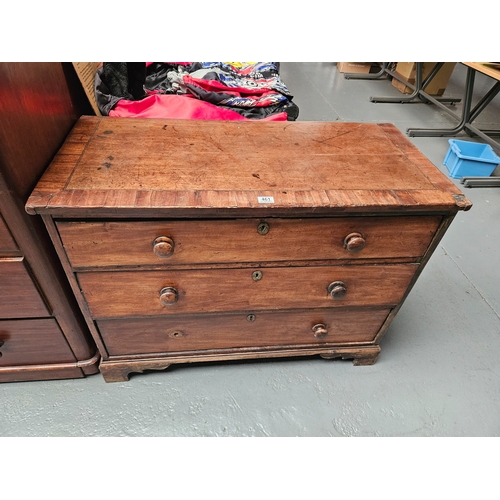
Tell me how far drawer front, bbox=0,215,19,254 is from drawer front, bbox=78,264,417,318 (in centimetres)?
20

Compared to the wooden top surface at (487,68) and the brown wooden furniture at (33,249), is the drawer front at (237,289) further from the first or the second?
the wooden top surface at (487,68)

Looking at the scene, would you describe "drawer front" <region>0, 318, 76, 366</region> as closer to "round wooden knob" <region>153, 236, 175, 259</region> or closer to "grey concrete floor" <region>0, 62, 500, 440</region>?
"grey concrete floor" <region>0, 62, 500, 440</region>

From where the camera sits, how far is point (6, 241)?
0.97 metres

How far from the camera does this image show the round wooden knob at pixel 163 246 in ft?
3.14

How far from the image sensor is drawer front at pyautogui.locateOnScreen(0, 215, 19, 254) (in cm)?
94

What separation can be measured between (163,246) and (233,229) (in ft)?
0.67

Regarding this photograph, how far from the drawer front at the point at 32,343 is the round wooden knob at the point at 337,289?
977 mm

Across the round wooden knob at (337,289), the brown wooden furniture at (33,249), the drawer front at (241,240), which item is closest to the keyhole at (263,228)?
the drawer front at (241,240)

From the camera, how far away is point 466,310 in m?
1.80

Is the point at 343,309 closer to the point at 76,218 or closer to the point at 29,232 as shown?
the point at 76,218

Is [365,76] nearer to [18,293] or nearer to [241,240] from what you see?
[241,240]

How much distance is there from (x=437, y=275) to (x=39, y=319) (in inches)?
78.6

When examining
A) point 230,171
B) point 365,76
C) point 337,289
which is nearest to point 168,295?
point 230,171
